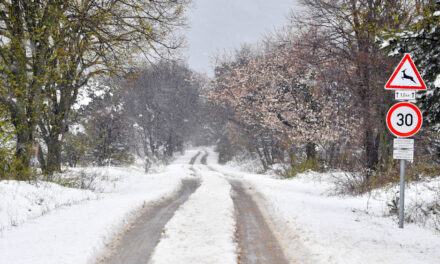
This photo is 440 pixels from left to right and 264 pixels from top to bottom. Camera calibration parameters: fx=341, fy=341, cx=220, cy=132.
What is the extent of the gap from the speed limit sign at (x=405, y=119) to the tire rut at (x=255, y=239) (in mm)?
3272

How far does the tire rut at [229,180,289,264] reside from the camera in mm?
5730

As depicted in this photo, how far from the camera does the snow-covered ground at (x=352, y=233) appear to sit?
549cm

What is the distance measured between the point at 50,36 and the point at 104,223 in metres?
7.25

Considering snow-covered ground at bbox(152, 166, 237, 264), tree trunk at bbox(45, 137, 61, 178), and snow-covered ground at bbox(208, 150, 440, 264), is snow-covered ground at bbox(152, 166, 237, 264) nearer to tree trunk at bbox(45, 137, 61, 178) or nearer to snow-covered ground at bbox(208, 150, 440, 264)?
snow-covered ground at bbox(208, 150, 440, 264)

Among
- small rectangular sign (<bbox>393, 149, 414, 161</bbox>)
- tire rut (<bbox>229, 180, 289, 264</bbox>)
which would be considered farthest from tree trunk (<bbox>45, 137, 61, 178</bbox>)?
small rectangular sign (<bbox>393, 149, 414, 161</bbox>)

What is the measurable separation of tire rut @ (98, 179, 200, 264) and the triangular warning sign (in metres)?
5.64

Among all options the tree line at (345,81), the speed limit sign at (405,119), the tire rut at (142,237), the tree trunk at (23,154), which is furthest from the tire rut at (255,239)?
the tree trunk at (23,154)

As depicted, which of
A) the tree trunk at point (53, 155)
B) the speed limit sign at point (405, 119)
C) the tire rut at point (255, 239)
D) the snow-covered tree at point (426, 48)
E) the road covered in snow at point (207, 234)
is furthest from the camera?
the tree trunk at point (53, 155)

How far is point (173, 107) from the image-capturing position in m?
45.8

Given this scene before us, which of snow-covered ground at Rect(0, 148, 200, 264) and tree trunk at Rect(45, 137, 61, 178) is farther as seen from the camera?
tree trunk at Rect(45, 137, 61, 178)

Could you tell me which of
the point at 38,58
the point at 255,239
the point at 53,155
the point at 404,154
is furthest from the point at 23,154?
the point at 404,154

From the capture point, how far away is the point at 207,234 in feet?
Answer: 22.4

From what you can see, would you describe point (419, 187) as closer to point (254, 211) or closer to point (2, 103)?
point (254, 211)

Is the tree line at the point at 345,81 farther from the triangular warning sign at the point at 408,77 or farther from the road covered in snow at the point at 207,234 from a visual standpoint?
the road covered in snow at the point at 207,234
